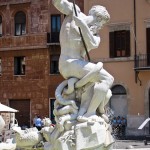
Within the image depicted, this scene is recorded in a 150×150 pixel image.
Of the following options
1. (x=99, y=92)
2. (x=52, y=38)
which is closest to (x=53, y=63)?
(x=52, y=38)

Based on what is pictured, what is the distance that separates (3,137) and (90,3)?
1782 centimetres

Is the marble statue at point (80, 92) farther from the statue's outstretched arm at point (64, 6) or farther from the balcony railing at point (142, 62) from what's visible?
the balcony railing at point (142, 62)

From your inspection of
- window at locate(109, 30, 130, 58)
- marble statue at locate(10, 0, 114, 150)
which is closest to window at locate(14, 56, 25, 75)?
window at locate(109, 30, 130, 58)

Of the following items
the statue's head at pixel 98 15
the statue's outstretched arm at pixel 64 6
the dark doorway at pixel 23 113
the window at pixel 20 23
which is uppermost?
the window at pixel 20 23

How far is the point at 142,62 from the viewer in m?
30.8

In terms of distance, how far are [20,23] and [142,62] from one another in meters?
9.38

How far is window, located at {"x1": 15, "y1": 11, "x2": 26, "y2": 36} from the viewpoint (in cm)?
3572

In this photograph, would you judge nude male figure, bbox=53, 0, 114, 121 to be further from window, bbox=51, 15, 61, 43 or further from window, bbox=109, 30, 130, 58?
window, bbox=51, 15, 61, 43

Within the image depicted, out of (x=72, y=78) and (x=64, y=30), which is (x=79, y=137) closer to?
(x=72, y=78)

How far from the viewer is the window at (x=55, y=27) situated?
3422 centimetres

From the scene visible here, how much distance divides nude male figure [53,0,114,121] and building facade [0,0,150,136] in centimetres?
2125

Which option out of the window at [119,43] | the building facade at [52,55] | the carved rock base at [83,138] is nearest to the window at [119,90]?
the building facade at [52,55]

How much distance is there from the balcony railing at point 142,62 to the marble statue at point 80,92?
21.7m

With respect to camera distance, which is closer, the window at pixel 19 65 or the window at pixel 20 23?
the window at pixel 19 65
